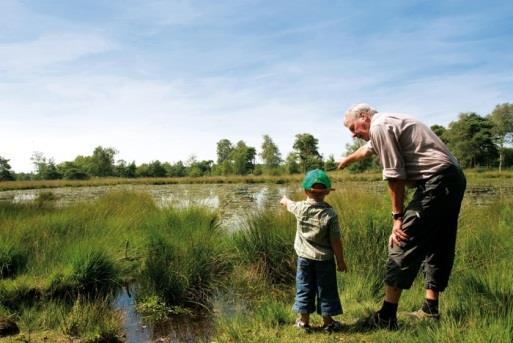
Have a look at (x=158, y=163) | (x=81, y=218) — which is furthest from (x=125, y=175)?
(x=81, y=218)

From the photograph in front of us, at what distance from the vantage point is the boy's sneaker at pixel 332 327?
10.0 feet

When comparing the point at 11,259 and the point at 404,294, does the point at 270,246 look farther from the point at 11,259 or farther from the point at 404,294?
the point at 11,259

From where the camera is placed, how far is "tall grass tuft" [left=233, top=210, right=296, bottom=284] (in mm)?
5316

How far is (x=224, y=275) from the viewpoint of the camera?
5.48m

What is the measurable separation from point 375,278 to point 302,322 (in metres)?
1.40

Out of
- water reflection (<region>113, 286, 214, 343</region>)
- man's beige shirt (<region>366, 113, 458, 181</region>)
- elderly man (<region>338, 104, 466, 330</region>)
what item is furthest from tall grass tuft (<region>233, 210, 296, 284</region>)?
man's beige shirt (<region>366, 113, 458, 181</region>)

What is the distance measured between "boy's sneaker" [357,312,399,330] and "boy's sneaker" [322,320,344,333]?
17 cm

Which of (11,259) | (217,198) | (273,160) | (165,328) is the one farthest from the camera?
(273,160)

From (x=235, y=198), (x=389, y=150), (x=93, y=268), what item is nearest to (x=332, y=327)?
(x=389, y=150)

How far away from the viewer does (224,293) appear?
5066 mm

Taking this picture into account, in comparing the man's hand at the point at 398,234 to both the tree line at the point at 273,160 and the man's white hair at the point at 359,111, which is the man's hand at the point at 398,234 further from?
the tree line at the point at 273,160

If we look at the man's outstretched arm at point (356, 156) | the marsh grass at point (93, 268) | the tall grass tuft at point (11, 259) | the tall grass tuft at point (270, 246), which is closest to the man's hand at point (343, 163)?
the man's outstretched arm at point (356, 156)

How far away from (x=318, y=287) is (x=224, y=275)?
104 inches

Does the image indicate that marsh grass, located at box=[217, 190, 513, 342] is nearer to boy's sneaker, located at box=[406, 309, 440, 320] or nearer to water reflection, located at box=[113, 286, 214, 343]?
boy's sneaker, located at box=[406, 309, 440, 320]
